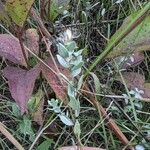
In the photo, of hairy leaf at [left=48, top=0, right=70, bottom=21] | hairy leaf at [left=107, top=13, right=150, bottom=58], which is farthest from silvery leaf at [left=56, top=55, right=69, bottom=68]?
hairy leaf at [left=48, top=0, right=70, bottom=21]

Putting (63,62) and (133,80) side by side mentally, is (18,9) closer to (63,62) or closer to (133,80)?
(63,62)

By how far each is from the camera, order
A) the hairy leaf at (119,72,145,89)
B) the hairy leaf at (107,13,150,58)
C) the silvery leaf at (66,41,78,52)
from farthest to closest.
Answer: the hairy leaf at (119,72,145,89) → the hairy leaf at (107,13,150,58) → the silvery leaf at (66,41,78,52)

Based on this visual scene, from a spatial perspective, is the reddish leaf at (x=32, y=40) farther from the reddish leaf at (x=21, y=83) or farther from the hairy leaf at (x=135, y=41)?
the hairy leaf at (x=135, y=41)

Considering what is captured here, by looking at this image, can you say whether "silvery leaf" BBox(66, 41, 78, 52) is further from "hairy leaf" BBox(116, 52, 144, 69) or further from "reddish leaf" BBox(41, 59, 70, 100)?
"hairy leaf" BBox(116, 52, 144, 69)

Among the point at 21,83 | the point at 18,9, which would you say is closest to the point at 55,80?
the point at 21,83

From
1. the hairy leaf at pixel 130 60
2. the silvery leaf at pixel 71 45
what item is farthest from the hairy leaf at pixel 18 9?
the hairy leaf at pixel 130 60

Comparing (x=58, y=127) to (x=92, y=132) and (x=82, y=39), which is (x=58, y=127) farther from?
(x=82, y=39)
